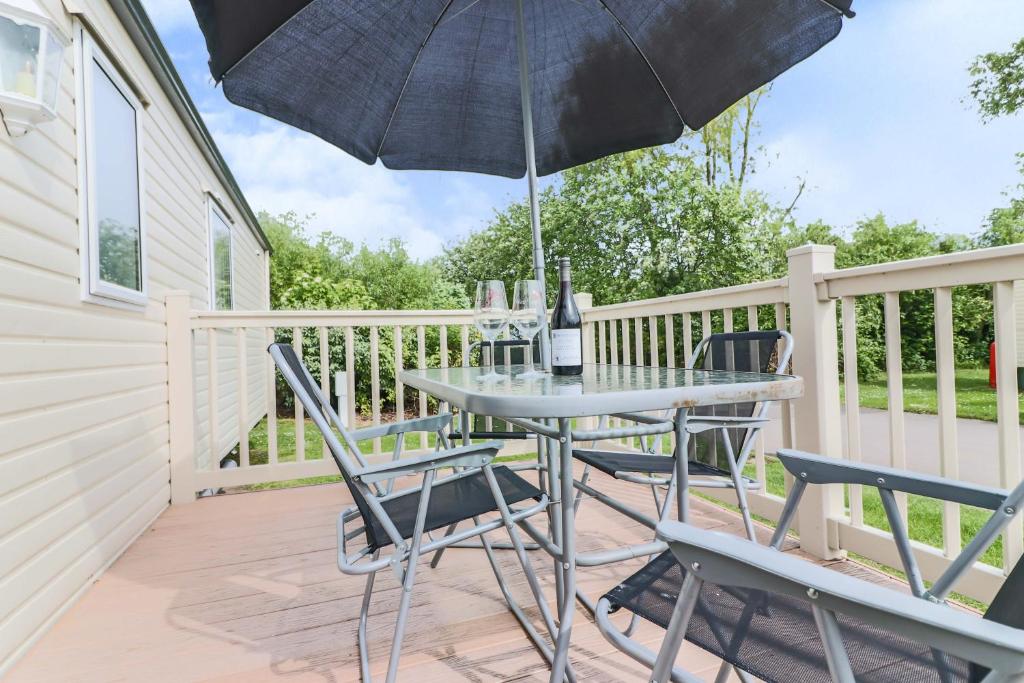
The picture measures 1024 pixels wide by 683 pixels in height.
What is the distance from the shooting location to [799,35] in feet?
6.79

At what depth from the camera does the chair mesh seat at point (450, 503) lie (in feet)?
4.84

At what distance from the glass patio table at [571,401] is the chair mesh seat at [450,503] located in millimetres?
217

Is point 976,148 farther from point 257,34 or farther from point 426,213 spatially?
point 257,34

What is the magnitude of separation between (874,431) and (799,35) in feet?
21.4

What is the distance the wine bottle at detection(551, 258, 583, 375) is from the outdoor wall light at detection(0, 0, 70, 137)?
2035 mm

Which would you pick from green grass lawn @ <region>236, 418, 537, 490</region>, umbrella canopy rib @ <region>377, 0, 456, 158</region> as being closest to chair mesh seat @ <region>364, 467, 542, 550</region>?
umbrella canopy rib @ <region>377, 0, 456, 158</region>

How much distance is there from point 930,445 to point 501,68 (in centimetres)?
623

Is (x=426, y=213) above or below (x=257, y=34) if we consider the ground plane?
above

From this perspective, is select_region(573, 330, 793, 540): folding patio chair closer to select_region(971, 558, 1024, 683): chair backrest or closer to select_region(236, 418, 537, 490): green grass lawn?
select_region(971, 558, 1024, 683): chair backrest

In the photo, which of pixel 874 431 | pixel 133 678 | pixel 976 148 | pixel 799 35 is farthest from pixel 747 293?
pixel 976 148

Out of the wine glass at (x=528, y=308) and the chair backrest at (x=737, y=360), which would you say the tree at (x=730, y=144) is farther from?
the wine glass at (x=528, y=308)

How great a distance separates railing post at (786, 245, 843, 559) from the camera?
2352 mm

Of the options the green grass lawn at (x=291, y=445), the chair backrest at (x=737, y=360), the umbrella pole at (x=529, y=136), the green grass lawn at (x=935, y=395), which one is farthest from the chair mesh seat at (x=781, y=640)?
the green grass lawn at (x=935, y=395)

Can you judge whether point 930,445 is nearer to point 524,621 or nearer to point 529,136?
point 524,621
